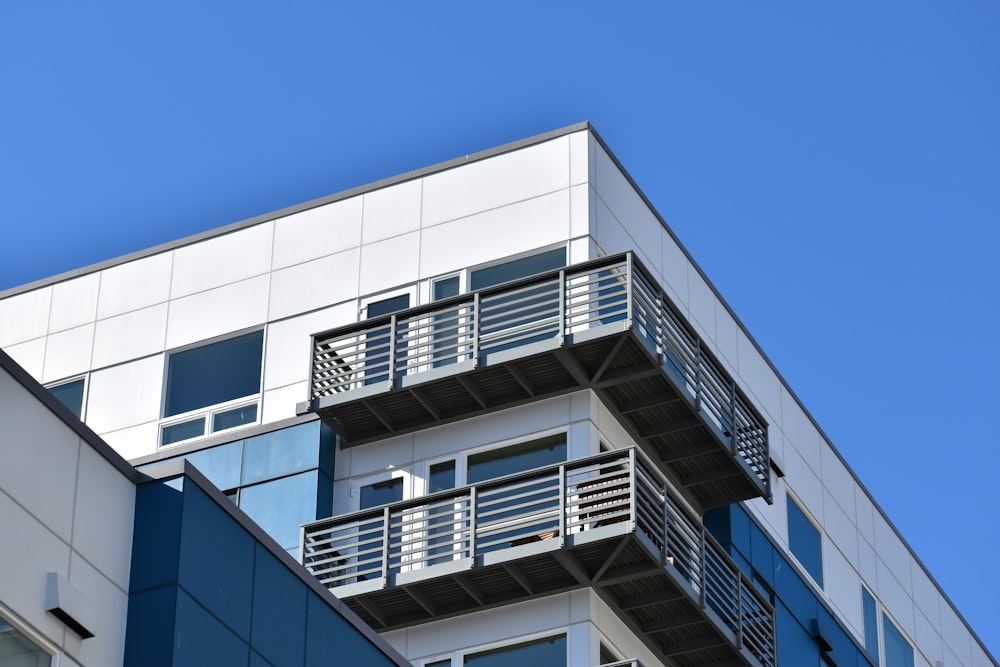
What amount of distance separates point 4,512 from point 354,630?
232 inches

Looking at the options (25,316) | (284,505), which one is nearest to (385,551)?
(284,505)

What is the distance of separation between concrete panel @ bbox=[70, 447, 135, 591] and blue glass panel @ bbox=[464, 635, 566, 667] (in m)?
12.2

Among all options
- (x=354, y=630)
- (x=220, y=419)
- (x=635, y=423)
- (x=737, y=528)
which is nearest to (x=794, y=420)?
(x=737, y=528)

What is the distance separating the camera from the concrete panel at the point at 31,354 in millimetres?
40625

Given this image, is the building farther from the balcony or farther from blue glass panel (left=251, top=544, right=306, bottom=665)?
blue glass panel (left=251, top=544, right=306, bottom=665)

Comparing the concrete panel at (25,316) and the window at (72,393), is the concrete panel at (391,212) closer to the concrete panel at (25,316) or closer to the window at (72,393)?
the window at (72,393)

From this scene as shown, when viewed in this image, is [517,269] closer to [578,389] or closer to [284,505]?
[578,389]

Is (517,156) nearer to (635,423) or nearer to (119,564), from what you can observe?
(635,423)

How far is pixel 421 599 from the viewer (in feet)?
106

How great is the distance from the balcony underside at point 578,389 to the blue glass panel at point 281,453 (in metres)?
0.55

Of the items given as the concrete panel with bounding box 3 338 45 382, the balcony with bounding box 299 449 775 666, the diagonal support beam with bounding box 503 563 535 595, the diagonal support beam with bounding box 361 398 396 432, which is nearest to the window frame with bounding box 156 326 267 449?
the diagonal support beam with bounding box 361 398 396 432

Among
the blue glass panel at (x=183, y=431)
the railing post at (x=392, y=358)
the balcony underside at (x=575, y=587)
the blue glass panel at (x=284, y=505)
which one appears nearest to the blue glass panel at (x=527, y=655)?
the balcony underside at (x=575, y=587)

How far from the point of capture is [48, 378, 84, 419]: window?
3966cm

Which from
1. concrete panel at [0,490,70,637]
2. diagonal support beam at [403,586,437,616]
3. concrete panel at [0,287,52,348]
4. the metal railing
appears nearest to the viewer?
concrete panel at [0,490,70,637]
